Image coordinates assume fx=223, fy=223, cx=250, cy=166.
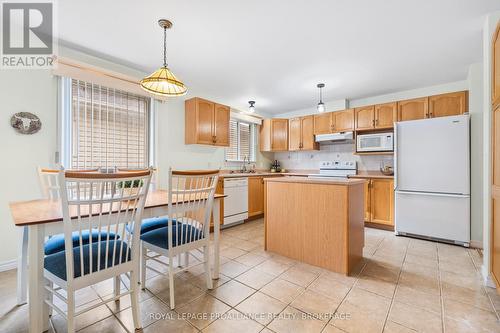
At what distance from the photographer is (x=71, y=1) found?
1848 millimetres

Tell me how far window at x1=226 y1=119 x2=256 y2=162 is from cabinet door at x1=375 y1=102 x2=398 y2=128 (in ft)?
8.65

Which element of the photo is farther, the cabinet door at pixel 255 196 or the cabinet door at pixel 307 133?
the cabinet door at pixel 307 133

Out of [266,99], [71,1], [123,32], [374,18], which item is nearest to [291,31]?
[374,18]

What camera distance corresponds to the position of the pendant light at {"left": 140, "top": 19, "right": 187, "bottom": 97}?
1930mm

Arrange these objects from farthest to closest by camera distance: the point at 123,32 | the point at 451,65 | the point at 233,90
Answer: the point at 233,90 → the point at 451,65 → the point at 123,32

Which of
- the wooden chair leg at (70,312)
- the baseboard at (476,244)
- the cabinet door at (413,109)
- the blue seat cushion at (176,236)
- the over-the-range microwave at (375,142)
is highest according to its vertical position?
the cabinet door at (413,109)

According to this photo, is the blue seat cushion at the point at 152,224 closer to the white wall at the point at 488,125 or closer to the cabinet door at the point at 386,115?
the white wall at the point at 488,125

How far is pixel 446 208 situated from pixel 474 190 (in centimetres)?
38

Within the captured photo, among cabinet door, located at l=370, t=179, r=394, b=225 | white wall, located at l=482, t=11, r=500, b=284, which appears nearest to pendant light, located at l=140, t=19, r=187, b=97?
white wall, located at l=482, t=11, r=500, b=284

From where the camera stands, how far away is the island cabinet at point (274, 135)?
518 centimetres

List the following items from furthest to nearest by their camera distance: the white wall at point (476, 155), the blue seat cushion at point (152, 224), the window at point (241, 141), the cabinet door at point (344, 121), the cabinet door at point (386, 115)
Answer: the window at point (241, 141) < the cabinet door at point (344, 121) < the cabinet door at point (386, 115) < the white wall at point (476, 155) < the blue seat cushion at point (152, 224)

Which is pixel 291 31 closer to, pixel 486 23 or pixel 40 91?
pixel 486 23

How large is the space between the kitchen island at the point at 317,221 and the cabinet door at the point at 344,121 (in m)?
2.09
